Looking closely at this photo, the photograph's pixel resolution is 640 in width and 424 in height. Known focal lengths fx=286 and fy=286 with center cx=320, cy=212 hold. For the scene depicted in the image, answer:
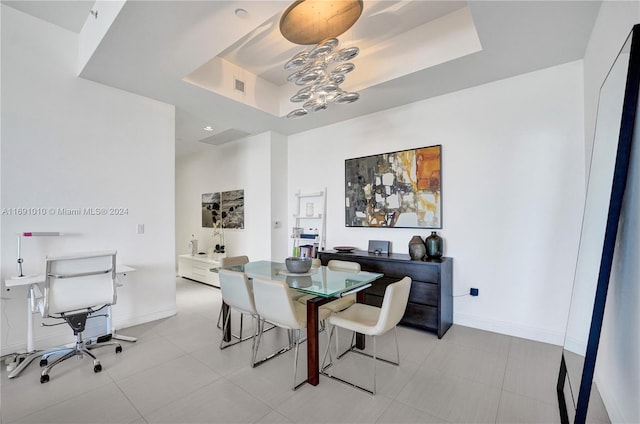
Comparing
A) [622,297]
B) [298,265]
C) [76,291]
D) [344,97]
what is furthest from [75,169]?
[622,297]

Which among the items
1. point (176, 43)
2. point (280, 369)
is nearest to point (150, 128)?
point (176, 43)

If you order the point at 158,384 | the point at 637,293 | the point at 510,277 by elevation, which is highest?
the point at 637,293

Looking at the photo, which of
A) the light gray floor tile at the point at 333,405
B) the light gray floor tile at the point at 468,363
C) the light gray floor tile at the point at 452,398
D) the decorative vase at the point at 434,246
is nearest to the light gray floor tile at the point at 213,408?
the light gray floor tile at the point at 333,405

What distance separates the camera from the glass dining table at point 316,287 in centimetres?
216

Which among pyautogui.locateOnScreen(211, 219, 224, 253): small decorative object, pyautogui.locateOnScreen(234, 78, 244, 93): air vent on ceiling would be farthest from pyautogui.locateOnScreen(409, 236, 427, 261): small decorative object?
pyautogui.locateOnScreen(211, 219, 224, 253): small decorative object

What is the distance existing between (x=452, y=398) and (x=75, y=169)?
4049mm

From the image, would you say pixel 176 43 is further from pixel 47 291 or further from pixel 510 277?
pixel 510 277

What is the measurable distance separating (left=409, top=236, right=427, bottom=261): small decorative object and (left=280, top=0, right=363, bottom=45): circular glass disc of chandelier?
2.29 m

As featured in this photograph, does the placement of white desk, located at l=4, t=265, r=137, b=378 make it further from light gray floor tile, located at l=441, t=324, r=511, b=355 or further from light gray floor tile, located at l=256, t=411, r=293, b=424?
light gray floor tile, located at l=441, t=324, r=511, b=355

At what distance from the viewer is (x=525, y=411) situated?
73.2 inches

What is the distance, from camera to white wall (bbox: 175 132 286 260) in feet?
16.3

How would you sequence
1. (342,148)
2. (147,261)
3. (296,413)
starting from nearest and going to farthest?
(296,413), (147,261), (342,148)

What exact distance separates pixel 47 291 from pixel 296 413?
2189 mm

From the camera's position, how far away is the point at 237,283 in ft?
8.03
